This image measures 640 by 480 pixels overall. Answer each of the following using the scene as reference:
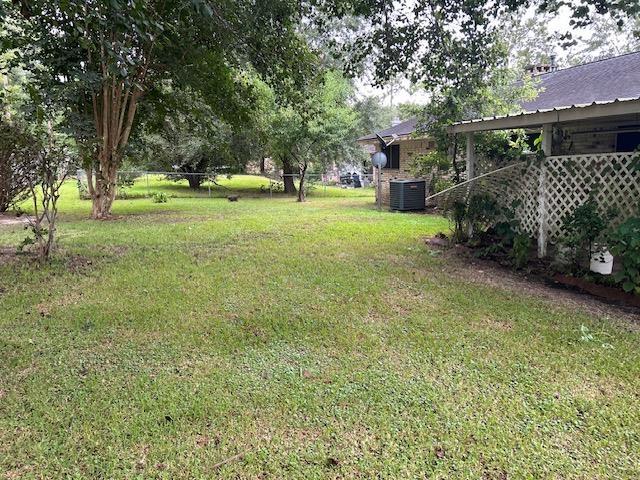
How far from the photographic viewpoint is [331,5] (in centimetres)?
602

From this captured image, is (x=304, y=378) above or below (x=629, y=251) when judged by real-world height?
below

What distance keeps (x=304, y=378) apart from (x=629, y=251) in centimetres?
312

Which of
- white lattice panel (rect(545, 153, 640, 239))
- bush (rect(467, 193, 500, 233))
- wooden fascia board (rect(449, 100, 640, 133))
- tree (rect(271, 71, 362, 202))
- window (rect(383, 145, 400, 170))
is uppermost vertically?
tree (rect(271, 71, 362, 202))

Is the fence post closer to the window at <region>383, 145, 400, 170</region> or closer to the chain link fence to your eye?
the window at <region>383, 145, 400, 170</region>

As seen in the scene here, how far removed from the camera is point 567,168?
494 cm

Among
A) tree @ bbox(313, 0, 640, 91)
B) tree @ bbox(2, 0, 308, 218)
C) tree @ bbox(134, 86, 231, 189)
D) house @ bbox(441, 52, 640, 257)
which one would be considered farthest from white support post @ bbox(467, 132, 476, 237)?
tree @ bbox(134, 86, 231, 189)

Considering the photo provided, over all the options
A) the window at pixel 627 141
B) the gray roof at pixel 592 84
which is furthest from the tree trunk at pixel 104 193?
the window at pixel 627 141

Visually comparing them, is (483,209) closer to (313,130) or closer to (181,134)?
(313,130)

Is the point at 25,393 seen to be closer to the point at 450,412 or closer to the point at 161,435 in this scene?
the point at 161,435

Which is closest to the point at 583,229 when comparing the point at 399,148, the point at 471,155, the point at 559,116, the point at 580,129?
the point at 559,116

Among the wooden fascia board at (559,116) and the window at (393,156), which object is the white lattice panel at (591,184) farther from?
the window at (393,156)

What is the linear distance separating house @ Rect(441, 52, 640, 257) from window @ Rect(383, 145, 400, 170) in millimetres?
7595

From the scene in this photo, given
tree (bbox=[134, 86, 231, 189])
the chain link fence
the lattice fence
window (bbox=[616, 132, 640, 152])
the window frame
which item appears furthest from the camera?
the chain link fence

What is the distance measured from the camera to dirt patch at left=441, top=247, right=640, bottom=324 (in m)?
3.80
